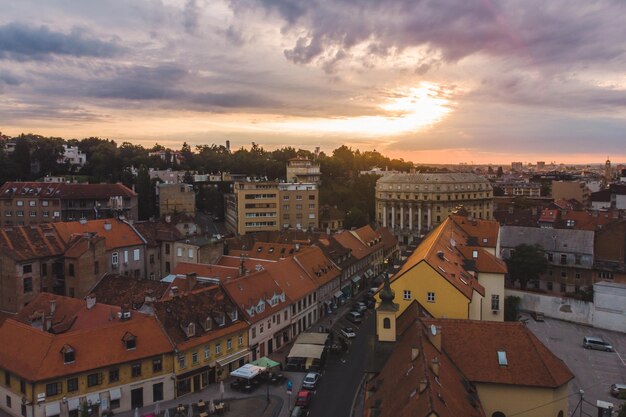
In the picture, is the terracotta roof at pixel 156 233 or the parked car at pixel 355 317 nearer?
the parked car at pixel 355 317

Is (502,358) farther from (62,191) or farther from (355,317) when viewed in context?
(62,191)

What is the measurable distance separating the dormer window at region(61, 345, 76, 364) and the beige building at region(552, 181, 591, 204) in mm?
149948

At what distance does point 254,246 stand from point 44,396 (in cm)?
3864

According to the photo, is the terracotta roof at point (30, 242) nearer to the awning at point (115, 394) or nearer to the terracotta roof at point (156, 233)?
the terracotta roof at point (156, 233)

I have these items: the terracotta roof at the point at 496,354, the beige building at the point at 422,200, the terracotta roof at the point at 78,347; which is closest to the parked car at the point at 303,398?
the terracotta roof at the point at 78,347

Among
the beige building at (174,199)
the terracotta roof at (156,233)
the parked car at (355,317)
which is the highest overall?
the beige building at (174,199)

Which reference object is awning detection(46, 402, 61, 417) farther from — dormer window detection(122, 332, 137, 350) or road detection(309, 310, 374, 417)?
road detection(309, 310, 374, 417)

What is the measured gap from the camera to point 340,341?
46375 millimetres

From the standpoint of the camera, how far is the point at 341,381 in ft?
127

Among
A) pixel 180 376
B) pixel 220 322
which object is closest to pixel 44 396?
pixel 180 376

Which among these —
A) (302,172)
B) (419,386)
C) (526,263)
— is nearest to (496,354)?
(419,386)

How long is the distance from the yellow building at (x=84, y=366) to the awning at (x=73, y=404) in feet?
0.20

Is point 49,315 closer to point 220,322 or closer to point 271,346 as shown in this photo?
point 220,322

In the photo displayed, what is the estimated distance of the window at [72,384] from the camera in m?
32.8
